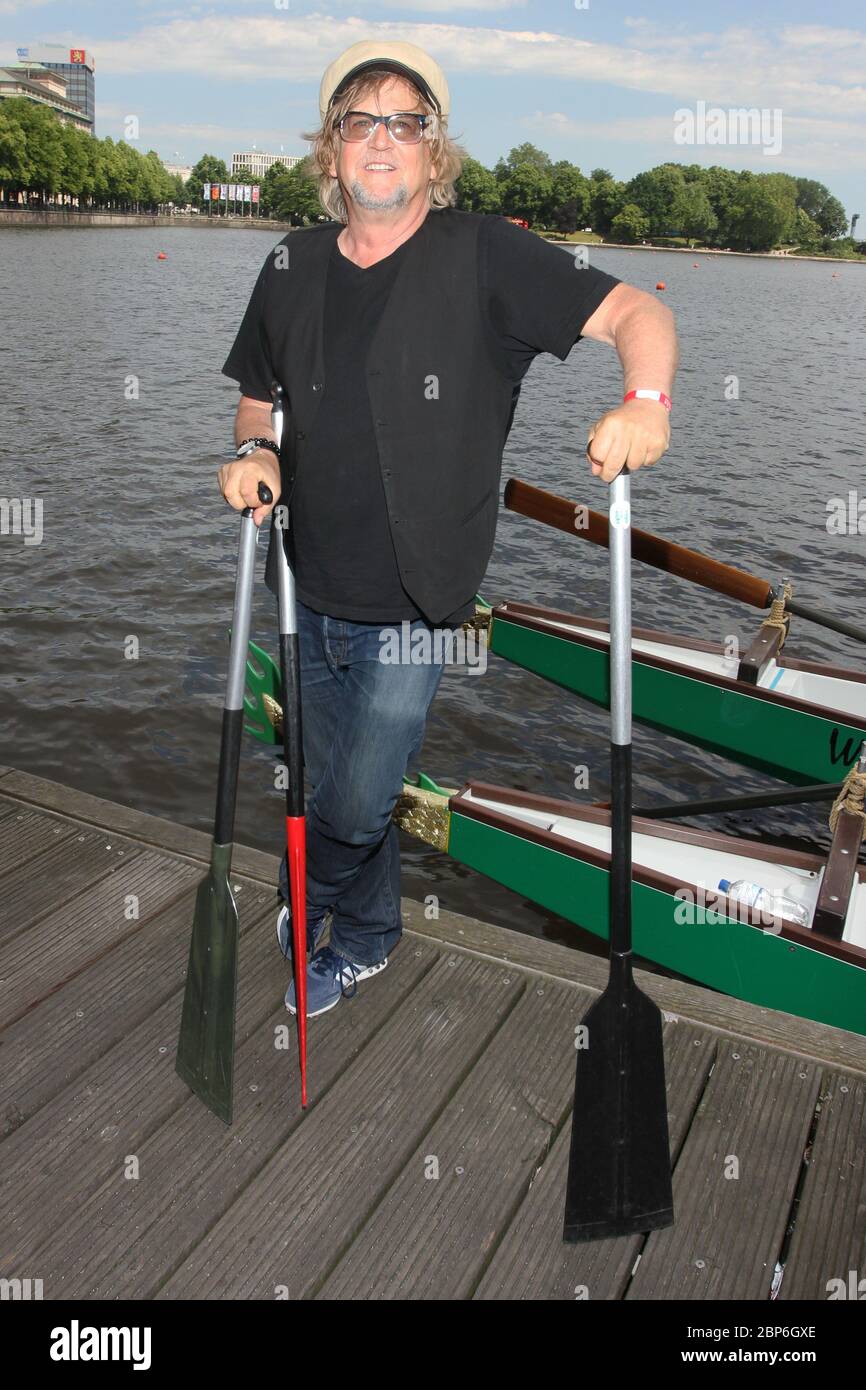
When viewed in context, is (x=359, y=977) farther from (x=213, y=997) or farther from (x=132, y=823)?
(x=132, y=823)

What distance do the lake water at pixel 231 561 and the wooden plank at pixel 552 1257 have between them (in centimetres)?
384

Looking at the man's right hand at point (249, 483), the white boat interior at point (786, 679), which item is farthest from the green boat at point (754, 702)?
the man's right hand at point (249, 483)

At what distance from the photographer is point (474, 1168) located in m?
3.05

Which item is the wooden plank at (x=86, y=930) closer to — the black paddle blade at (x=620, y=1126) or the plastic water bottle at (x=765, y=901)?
the black paddle blade at (x=620, y=1126)

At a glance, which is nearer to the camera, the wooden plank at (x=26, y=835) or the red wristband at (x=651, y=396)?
the red wristband at (x=651, y=396)

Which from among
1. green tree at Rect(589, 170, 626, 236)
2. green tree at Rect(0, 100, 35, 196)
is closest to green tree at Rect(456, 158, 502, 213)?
green tree at Rect(589, 170, 626, 236)

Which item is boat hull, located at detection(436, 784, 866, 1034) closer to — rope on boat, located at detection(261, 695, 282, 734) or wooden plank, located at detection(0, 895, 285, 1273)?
rope on boat, located at detection(261, 695, 282, 734)

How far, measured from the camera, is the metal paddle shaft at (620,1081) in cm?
281

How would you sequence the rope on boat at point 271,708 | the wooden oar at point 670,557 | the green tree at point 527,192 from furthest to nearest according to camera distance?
the green tree at point 527,192
the rope on boat at point 271,708
the wooden oar at point 670,557

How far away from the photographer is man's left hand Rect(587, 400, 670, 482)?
→ 2541mm

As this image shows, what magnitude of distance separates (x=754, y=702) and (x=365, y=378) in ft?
15.8

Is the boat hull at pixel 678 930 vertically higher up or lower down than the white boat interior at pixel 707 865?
lower down

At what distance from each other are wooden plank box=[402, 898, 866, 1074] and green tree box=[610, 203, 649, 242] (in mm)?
151867

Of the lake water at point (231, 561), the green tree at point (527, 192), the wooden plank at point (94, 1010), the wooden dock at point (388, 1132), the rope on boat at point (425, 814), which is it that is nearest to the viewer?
the wooden dock at point (388, 1132)
